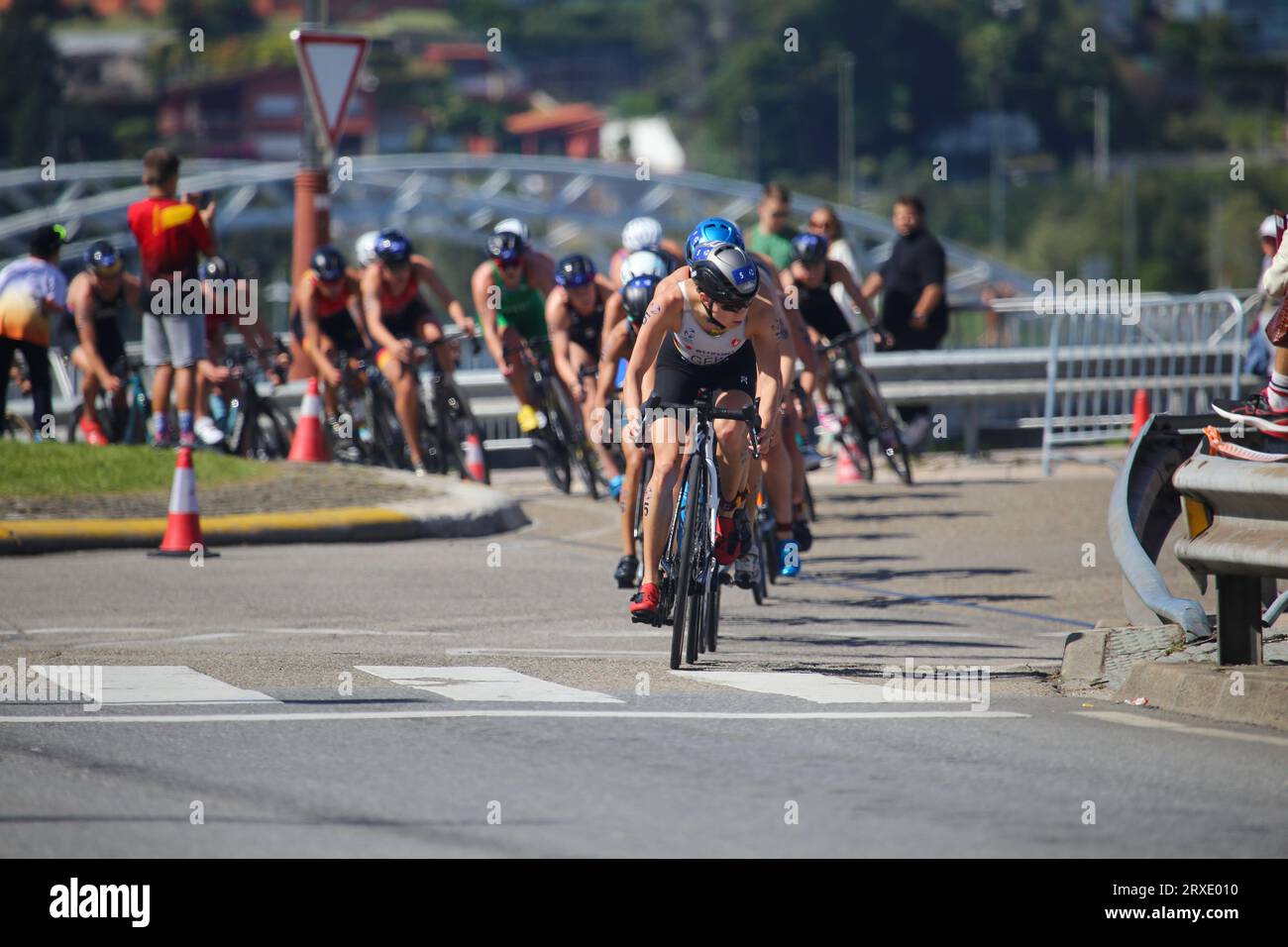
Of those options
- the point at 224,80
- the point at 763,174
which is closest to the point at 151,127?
the point at 224,80

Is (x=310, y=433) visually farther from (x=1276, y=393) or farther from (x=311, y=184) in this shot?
(x=1276, y=393)

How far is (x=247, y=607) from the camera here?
1112 cm

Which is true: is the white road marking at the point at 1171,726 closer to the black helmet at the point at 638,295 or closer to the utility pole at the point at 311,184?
the black helmet at the point at 638,295

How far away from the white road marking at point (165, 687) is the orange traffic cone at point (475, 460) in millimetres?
7907

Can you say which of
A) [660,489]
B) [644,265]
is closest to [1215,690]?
[660,489]

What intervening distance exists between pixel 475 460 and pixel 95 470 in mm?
3073

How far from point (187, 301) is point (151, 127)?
485 ft

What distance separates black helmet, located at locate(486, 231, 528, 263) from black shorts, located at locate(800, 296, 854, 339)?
2084mm

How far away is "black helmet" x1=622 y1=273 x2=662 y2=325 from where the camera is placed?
11.4 metres

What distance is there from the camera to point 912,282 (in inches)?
731

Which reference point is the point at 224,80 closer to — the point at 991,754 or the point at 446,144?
the point at 446,144

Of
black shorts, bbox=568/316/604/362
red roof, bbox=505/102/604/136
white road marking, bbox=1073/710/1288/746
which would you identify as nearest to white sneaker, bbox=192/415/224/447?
black shorts, bbox=568/316/604/362

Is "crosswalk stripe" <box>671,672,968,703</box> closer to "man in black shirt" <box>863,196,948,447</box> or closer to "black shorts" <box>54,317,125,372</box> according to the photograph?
"man in black shirt" <box>863,196,948,447</box>

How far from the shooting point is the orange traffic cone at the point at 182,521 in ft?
42.5
